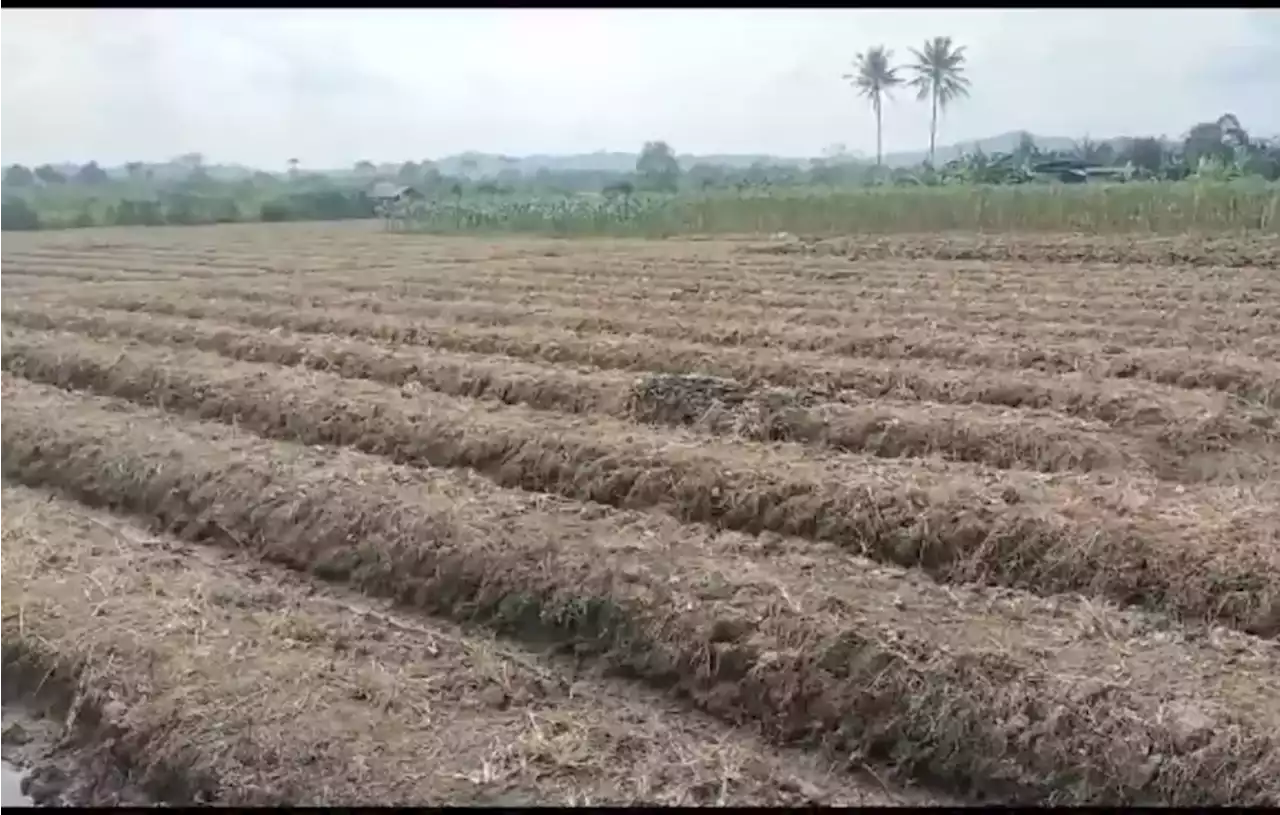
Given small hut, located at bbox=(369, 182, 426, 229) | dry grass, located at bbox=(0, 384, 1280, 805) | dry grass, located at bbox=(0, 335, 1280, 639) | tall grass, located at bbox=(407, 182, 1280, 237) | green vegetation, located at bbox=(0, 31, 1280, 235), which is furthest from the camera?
tall grass, located at bbox=(407, 182, 1280, 237)

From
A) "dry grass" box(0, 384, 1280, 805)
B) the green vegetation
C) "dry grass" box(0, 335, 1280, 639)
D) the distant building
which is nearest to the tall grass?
the green vegetation

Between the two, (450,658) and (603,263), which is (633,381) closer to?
(450,658)

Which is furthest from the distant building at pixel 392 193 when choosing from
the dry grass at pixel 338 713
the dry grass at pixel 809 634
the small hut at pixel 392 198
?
the dry grass at pixel 338 713

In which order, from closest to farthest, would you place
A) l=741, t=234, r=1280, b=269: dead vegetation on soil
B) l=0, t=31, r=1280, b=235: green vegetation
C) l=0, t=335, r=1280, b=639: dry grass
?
1. l=0, t=335, r=1280, b=639: dry grass
2. l=0, t=31, r=1280, b=235: green vegetation
3. l=741, t=234, r=1280, b=269: dead vegetation on soil

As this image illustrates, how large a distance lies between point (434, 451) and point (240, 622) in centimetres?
99

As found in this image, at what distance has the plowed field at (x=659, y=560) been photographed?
5.92ft

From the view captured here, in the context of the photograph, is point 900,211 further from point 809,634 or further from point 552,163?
point 809,634

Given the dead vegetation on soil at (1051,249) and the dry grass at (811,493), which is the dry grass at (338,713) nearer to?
the dry grass at (811,493)

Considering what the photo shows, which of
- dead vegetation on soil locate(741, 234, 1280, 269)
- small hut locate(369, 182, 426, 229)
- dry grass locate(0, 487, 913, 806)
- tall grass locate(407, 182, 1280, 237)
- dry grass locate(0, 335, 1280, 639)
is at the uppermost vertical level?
small hut locate(369, 182, 426, 229)

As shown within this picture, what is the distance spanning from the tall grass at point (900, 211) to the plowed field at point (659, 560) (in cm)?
259

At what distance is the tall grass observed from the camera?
7.08m

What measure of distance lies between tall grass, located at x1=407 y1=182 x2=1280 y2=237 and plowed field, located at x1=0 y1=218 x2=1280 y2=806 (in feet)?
8.48

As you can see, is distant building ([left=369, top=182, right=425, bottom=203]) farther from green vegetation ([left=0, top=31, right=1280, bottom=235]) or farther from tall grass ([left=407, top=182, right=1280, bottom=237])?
tall grass ([left=407, top=182, right=1280, bottom=237])

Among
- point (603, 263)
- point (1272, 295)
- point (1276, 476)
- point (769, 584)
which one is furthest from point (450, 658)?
point (603, 263)
